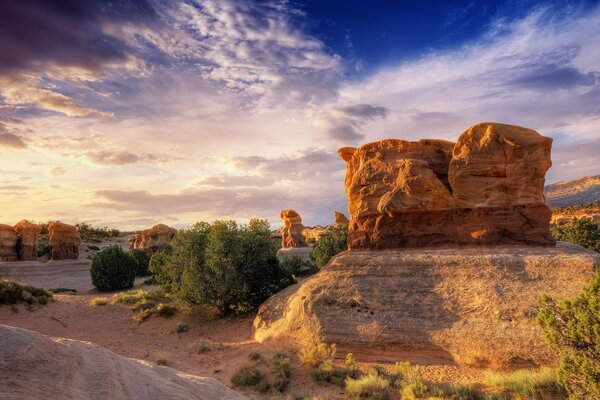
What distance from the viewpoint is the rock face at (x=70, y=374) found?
5172mm

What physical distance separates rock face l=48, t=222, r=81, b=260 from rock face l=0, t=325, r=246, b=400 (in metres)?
45.1

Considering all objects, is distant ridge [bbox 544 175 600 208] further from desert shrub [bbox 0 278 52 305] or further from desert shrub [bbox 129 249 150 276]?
desert shrub [bbox 0 278 52 305]

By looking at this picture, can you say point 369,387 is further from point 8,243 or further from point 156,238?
point 8,243

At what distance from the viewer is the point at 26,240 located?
43.3 metres

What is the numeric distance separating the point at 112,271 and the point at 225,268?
18211mm

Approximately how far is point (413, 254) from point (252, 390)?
9.27m

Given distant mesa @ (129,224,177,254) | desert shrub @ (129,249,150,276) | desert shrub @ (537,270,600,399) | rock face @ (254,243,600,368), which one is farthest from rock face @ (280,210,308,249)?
desert shrub @ (537,270,600,399)

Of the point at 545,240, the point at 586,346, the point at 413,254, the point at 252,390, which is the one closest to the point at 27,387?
A: the point at 252,390

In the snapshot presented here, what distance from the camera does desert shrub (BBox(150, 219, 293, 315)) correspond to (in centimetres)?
2034

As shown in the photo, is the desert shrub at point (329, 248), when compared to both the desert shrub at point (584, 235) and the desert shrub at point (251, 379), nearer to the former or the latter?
the desert shrub at point (251, 379)

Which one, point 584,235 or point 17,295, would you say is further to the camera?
point 584,235

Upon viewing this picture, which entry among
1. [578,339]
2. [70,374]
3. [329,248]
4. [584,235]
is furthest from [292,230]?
[70,374]

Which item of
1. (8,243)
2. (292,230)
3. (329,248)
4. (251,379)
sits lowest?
(251,379)

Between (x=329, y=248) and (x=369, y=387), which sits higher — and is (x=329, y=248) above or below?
above
